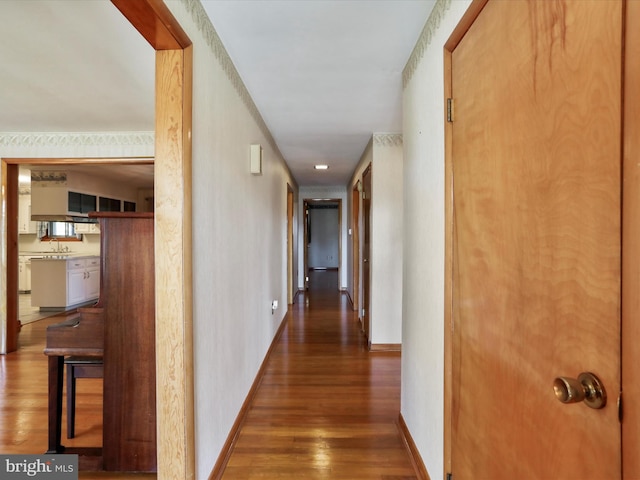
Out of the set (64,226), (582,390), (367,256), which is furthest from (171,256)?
(64,226)

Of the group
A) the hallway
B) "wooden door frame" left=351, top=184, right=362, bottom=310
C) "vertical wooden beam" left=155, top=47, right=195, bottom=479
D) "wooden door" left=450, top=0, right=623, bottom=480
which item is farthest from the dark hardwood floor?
"wooden door frame" left=351, top=184, right=362, bottom=310

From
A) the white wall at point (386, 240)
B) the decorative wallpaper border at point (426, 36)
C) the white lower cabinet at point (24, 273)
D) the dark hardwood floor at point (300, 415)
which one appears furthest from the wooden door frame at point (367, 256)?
the white lower cabinet at point (24, 273)

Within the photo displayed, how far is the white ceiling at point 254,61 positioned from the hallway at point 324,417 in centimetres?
230

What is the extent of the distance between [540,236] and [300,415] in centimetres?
204

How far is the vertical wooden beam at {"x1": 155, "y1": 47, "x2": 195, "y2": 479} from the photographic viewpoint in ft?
4.17

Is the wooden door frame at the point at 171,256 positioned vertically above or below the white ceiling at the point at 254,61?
below

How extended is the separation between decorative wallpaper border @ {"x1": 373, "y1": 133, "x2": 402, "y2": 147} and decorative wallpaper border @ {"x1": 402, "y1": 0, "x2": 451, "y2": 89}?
1326 mm

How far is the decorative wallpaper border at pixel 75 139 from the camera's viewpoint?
145 inches

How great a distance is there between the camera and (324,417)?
7.38 feet

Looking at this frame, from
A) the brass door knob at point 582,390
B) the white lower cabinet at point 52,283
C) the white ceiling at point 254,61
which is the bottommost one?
the white lower cabinet at point 52,283

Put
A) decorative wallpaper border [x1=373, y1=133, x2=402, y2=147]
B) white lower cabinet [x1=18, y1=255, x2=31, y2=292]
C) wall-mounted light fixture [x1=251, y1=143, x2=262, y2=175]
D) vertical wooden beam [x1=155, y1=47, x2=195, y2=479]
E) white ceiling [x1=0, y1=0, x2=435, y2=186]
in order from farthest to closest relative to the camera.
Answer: white lower cabinet [x1=18, y1=255, x2=31, y2=292] → decorative wallpaper border [x1=373, y1=133, x2=402, y2=147] → wall-mounted light fixture [x1=251, y1=143, x2=262, y2=175] → white ceiling [x1=0, y1=0, x2=435, y2=186] → vertical wooden beam [x1=155, y1=47, x2=195, y2=479]

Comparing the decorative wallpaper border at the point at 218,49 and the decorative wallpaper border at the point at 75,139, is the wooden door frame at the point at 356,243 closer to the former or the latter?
the decorative wallpaper border at the point at 218,49

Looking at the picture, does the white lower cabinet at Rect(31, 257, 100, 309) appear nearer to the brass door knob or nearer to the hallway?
the hallway

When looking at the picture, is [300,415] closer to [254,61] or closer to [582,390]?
[582,390]
